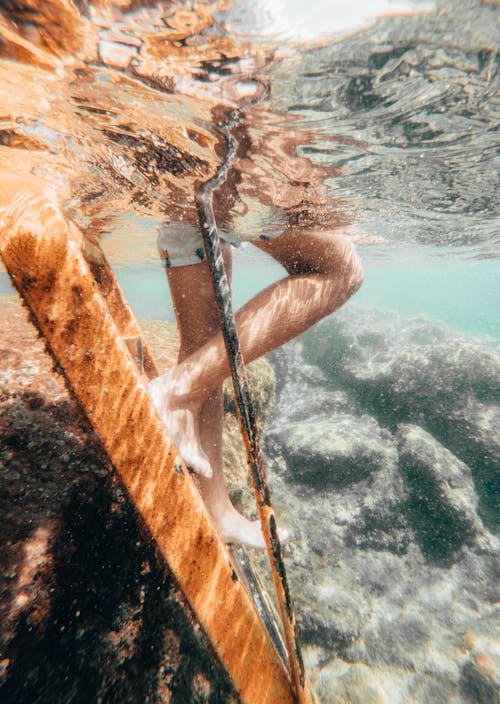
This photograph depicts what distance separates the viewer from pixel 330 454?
8.68 m

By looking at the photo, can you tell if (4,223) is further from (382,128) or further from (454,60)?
(382,128)

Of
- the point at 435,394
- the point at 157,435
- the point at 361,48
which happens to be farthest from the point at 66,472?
the point at 435,394

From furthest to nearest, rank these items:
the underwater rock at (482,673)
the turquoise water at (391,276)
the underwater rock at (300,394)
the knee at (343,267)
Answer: the turquoise water at (391,276)
the underwater rock at (300,394)
the underwater rock at (482,673)
the knee at (343,267)

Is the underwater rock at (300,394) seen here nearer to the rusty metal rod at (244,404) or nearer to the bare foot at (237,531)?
the bare foot at (237,531)

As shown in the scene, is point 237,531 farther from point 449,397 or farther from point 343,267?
point 449,397

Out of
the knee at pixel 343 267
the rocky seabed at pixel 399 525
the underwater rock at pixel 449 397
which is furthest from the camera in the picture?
the underwater rock at pixel 449 397

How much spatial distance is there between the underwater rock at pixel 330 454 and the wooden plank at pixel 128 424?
731 centimetres

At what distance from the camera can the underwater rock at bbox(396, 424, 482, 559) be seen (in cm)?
766

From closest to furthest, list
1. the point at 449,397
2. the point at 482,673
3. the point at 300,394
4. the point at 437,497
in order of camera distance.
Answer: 1. the point at 482,673
2. the point at 437,497
3. the point at 449,397
4. the point at 300,394

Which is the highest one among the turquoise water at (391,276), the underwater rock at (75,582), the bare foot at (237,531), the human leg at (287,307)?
the human leg at (287,307)

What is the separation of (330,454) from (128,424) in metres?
8.25

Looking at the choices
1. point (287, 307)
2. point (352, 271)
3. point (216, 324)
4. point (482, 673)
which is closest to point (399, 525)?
point (482, 673)

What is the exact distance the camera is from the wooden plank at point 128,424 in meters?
1.21

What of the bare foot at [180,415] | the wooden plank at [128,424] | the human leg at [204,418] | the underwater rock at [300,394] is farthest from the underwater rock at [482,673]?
the underwater rock at [300,394]
